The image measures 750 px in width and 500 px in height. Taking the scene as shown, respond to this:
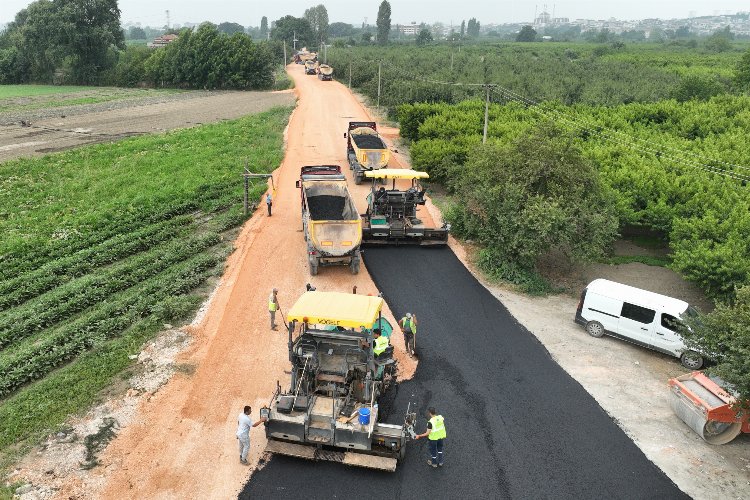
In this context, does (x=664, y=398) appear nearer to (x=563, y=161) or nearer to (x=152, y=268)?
(x=563, y=161)

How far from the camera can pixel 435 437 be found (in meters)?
11.3

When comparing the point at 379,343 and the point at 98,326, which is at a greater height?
the point at 379,343

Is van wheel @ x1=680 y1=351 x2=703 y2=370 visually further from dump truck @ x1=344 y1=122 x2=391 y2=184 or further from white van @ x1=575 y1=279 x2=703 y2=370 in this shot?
dump truck @ x1=344 y1=122 x2=391 y2=184

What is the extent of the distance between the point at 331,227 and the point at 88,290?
840 cm

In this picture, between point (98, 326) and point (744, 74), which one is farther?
point (744, 74)

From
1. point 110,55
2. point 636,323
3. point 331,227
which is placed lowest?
point 636,323

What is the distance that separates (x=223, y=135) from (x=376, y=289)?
93.5 ft

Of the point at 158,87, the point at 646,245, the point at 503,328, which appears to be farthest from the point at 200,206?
the point at 158,87

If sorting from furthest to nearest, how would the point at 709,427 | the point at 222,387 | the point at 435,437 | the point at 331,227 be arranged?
the point at 331,227 → the point at 222,387 → the point at 709,427 → the point at 435,437

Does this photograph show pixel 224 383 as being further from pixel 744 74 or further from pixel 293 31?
pixel 293 31

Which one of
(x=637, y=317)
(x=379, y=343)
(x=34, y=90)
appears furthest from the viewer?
(x=34, y=90)

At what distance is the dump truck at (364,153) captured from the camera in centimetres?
3166

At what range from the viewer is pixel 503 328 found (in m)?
17.4

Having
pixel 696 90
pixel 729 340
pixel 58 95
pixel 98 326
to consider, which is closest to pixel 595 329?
pixel 729 340
